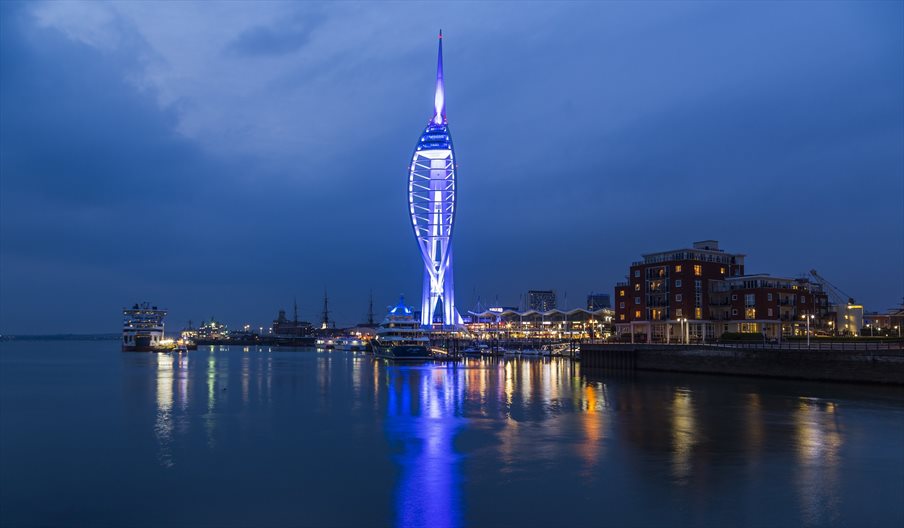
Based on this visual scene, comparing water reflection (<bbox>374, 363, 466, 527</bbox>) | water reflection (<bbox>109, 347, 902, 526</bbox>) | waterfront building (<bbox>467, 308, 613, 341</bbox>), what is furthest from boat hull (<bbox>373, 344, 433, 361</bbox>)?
waterfront building (<bbox>467, 308, 613, 341</bbox>)

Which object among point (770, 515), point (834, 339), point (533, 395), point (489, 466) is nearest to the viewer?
point (770, 515)

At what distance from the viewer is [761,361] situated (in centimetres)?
6281

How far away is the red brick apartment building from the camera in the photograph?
268 feet

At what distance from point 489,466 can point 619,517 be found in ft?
22.7

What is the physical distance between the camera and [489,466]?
2489 cm

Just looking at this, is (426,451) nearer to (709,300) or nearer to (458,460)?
(458,460)

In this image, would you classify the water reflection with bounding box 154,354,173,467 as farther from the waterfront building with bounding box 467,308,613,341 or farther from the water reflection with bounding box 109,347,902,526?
the waterfront building with bounding box 467,308,613,341

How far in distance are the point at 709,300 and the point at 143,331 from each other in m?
123

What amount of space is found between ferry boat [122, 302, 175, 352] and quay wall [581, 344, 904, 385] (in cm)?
10738

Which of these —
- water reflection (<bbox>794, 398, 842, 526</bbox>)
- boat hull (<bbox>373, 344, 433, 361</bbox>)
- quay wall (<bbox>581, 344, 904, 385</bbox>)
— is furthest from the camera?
boat hull (<bbox>373, 344, 433, 361</bbox>)

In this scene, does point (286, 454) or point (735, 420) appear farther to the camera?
point (735, 420)

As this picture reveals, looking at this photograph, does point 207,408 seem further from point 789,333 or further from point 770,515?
point 789,333

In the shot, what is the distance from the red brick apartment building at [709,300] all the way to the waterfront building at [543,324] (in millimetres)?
58855

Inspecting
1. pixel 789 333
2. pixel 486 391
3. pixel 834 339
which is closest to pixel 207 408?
pixel 486 391
